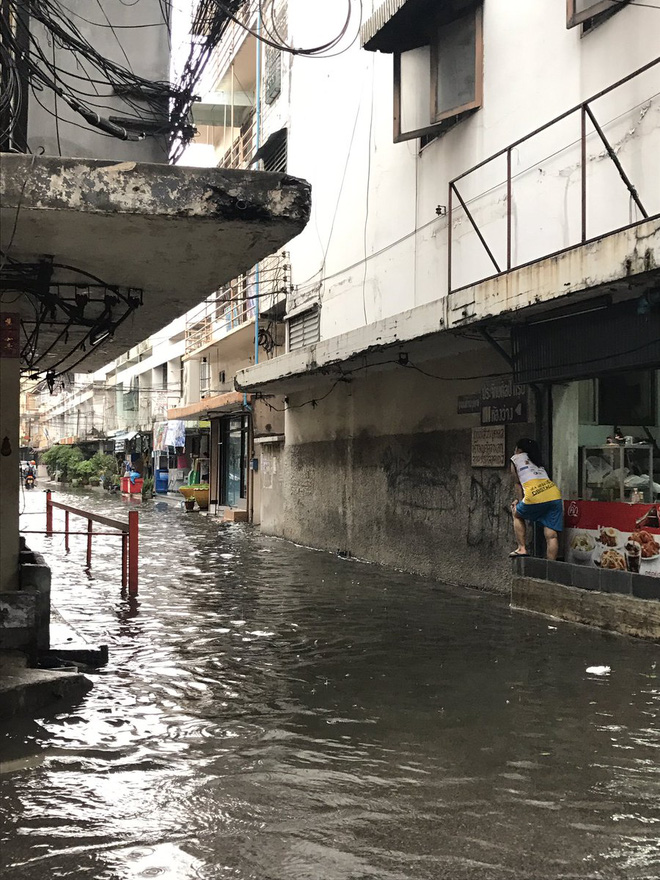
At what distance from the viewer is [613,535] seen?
8.35 metres

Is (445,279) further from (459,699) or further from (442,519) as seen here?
(459,699)

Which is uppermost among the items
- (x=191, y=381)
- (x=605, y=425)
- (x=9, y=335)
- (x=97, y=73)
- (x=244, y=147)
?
(x=244, y=147)

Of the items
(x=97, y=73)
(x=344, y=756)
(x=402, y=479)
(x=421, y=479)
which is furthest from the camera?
(x=402, y=479)

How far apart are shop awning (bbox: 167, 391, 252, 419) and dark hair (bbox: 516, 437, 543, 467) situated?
450 inches

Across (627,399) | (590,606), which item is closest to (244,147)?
(627,399)

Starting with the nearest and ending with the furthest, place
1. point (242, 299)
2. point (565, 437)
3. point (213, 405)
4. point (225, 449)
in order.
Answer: point (565, 437), point (242, 299), point (213, 405), point (225, 449)

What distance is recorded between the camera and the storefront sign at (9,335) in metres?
6.30

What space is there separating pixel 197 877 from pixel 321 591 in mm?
7370

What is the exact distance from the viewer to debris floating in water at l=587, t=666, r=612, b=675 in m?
6.32

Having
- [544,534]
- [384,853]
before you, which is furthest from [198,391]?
[384,853]

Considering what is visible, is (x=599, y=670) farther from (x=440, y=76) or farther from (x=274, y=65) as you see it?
(x=274, y=65)

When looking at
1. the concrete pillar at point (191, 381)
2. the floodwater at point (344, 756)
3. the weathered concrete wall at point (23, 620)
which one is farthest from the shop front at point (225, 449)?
the weathered concrete wall at point (23, 620)

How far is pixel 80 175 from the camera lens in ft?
14.9

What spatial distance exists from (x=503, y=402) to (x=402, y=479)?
9.47 feet
